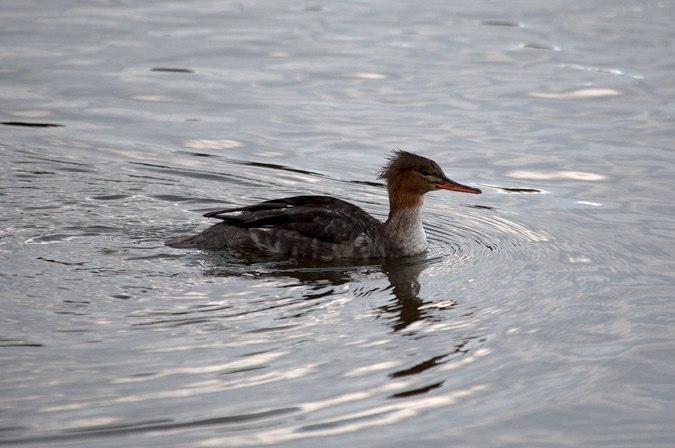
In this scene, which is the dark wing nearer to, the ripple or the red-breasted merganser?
the red-breasted merganser

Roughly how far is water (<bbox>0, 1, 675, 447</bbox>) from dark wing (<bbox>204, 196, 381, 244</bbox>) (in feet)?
1.42

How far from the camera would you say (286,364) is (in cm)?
739

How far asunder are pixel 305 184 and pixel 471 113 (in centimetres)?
386

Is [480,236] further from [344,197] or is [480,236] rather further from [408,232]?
[344,197]

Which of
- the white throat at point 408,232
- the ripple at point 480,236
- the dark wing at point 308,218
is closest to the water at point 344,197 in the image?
the ripple at point 480,236

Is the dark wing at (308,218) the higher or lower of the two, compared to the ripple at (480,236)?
higher

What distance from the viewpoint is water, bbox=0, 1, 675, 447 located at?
6.91 meters

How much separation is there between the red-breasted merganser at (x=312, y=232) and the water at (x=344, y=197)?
10.3 inches

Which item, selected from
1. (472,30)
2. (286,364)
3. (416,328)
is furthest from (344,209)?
(472,30)

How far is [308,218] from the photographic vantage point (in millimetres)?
10414

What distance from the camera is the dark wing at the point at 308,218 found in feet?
33.9

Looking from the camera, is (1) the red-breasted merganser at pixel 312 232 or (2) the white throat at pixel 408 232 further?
(2) the white throat at pixel 408 232

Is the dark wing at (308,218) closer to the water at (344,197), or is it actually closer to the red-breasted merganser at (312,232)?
the red-breasted merganser at (312,232)

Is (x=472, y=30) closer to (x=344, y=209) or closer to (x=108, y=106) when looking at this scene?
(x=108, y=106)
